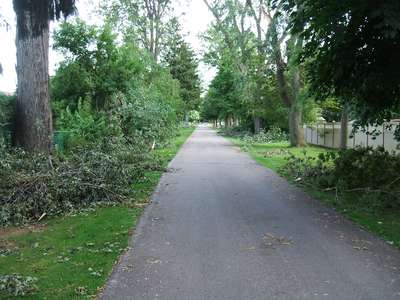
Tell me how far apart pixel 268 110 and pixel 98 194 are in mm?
30407

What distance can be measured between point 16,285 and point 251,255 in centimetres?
296

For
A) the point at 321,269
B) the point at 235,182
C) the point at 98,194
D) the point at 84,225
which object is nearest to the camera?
the point at 321,269

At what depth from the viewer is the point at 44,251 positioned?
22.4 feet

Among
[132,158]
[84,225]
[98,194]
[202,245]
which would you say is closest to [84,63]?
[132,158]

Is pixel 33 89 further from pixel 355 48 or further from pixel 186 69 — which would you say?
pixel 186 69

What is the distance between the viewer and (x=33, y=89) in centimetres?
1312

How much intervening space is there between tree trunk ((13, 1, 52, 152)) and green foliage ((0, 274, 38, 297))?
803cm

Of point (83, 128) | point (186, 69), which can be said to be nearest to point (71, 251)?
point (83, 128)

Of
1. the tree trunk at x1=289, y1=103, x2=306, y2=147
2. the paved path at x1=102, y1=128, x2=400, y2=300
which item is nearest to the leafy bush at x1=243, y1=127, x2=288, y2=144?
the tree trunk at x1=289, y1=103, x2=306, y2=147

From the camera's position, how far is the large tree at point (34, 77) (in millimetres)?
12719

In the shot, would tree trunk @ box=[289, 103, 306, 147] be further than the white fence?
Yes

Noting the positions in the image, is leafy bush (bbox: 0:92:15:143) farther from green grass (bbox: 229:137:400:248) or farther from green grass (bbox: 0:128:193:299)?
green grass (bbox: 229:137:400:248)

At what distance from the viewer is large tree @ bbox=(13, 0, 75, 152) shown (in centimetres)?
1272

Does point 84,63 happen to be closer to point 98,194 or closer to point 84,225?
point 98,194
